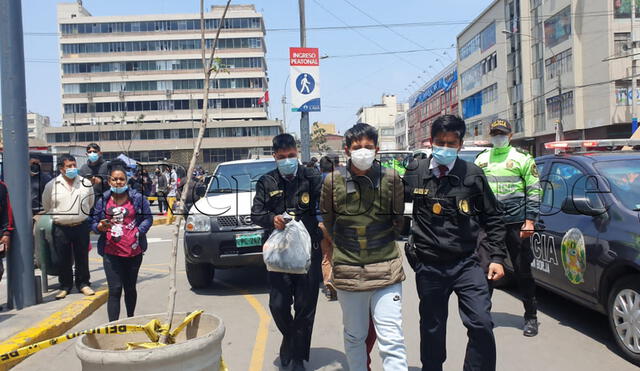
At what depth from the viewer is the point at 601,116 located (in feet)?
113

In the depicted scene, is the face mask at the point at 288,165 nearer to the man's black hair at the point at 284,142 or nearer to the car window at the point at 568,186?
the man's black hair at the point at 284,142

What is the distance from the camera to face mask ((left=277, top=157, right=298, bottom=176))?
4316 millimetres

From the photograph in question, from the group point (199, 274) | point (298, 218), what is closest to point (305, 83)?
point (199, 274)

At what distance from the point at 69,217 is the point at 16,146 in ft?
3.55

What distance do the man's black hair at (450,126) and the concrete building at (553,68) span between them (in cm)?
2982

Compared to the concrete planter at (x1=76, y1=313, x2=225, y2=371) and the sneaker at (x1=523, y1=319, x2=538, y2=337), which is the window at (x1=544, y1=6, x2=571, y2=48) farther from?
the concrete planter at (x1=76, y1=313, x2=225, y2=371)

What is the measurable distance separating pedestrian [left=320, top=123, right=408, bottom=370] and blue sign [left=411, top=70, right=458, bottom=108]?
220ft

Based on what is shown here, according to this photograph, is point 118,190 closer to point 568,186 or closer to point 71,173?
point 71,173

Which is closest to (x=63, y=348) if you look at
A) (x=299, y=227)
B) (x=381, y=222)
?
(x=299, y=227)

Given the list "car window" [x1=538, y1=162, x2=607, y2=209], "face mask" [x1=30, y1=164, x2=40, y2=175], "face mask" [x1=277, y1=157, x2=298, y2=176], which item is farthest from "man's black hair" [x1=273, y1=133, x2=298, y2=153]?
"face mask" [x1=30, y1=164, x2=40, y2=175]

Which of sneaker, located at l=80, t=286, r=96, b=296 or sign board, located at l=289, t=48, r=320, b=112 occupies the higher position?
sign board, located at l=289, t=48, r=320, b=112

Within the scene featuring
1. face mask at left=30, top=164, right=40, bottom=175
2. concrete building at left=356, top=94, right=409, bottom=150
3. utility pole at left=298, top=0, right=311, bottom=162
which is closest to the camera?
face mask at left=30, top=164, right=40, bottom=175

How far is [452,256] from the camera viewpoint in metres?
3.50

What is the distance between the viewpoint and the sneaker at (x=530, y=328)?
5.12 meters
